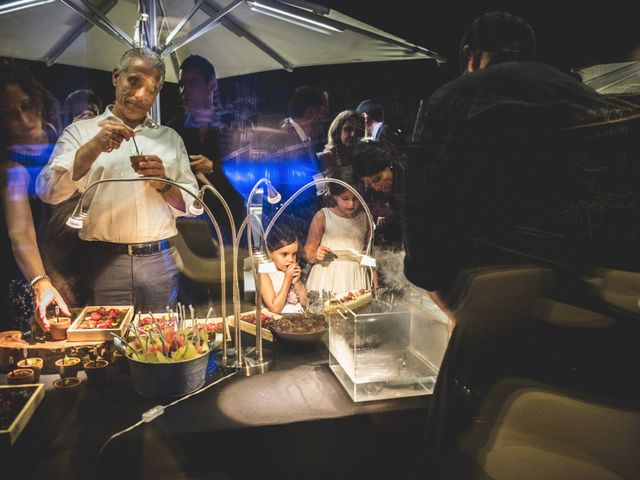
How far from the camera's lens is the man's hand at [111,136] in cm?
226

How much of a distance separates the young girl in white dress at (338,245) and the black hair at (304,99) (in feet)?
2.31

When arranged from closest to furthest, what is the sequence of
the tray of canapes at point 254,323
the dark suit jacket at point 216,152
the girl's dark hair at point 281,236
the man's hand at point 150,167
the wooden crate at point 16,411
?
the wooden crate at point 16,411 < the tray of canapes at point 254,323 < the man's hand at point 150,167 < the girl's dark hair at point 281,236 < the dark suit jacket at point 216,152

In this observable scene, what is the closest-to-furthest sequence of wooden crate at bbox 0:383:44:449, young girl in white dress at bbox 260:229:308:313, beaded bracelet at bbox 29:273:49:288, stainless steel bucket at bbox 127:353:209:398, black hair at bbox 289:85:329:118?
1. wooden crate at bbox 0:383:44:449
2. stainless steel bucket at bbox 127:353:209:398
3. beaded bracelet at bbox 29:273:49:288
4. young girl in white dress at bbox 260:229:308:313
5. black hair at bbox 289:85:329:118

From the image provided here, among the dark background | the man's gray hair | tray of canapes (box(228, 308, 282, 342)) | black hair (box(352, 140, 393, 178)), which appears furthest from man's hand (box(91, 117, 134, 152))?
black hair (box(352, 140, 393, 178))

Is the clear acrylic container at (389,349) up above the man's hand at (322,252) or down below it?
below

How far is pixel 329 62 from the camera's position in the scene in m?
2.82

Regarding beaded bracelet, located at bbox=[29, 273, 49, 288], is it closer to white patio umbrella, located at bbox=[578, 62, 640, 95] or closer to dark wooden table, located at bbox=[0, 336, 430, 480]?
dark wooden table, located at bbox=[0, 336, 430, 480]

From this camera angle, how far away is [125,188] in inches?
95.6

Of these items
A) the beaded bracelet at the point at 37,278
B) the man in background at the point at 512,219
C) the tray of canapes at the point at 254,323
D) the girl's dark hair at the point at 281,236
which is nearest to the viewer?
the man in background at the point at 512,219

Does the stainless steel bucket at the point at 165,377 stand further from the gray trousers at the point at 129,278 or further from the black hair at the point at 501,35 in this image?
the black hair at the point at 501,35

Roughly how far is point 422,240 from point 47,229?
2.08 metres

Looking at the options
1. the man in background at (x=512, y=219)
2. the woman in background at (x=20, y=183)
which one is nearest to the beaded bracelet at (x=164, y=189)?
the woman in background at (x=20, y=183)

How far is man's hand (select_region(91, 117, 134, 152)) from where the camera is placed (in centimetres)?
226

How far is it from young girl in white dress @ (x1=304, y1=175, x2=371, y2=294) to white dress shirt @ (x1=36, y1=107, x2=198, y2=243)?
2.73 ft
